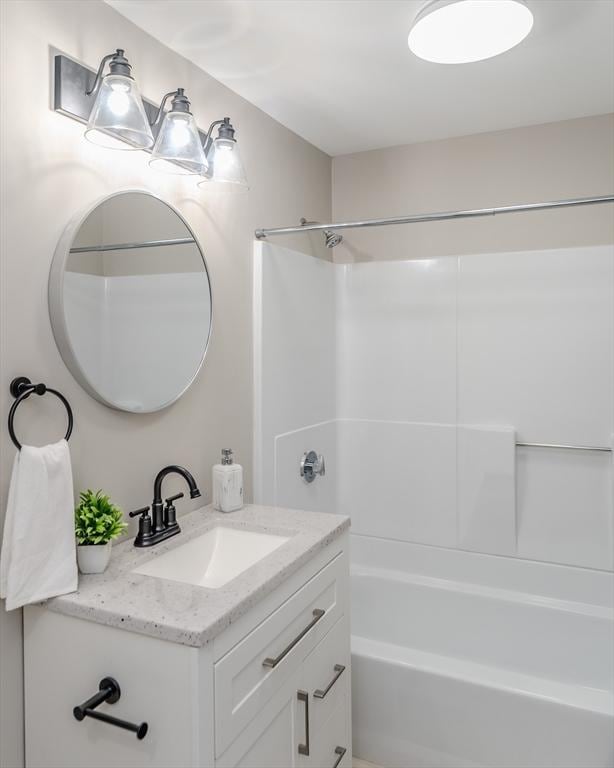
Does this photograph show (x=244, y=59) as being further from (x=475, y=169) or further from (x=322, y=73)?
(x=475, y=169)

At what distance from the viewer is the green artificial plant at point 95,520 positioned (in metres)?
1.36

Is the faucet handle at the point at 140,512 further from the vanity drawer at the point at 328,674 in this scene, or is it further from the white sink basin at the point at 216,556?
the vanity drawer at the point at 328,674

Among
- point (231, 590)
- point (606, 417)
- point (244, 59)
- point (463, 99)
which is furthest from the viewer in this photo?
point (606, 417)

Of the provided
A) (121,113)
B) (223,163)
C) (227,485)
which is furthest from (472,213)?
(227,485)

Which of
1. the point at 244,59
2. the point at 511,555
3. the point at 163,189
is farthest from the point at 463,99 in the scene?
the point at 511,555

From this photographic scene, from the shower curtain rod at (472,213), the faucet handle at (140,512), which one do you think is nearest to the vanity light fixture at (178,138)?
the shower curtain rod at (472,213)

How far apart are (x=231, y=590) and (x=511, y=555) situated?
1778 mm

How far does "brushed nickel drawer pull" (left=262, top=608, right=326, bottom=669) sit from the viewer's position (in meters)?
1.35

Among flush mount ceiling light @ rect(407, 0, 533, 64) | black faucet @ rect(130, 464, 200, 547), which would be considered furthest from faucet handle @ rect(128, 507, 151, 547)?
flush mount ceiling light @ rect(407, 0, 533, 64)

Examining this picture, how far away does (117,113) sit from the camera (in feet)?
4.59

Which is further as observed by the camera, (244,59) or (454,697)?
(454,697)

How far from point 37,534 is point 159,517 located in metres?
0.45

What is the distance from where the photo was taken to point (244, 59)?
191cm

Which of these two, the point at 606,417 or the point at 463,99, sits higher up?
the point at 463,99
